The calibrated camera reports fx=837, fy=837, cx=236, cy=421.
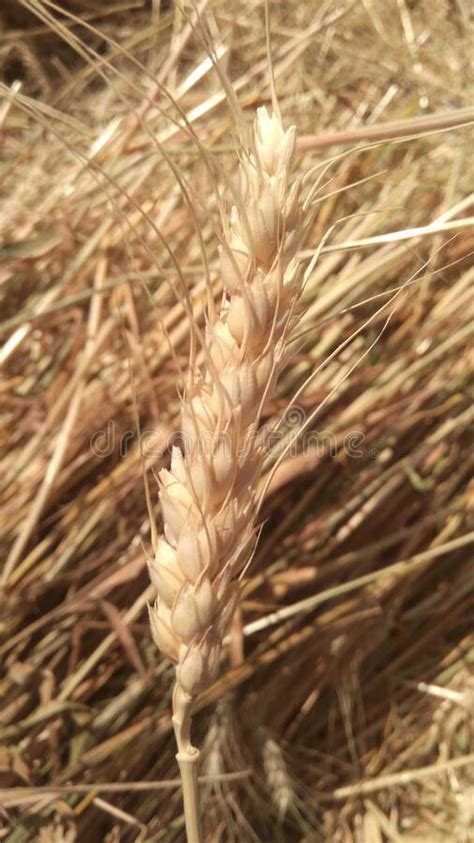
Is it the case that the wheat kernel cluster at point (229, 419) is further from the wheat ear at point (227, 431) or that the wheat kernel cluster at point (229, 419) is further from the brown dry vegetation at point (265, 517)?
the brown dry vegetation at point (265, 517)

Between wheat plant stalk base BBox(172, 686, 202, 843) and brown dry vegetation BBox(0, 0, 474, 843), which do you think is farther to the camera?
brown dry vegetation BBox(0, 0, 474, 843)

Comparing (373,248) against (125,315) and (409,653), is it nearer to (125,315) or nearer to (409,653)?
(125,315)

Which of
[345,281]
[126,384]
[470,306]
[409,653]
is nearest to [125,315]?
[126,384]

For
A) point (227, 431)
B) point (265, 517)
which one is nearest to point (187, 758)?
point (227, 431)

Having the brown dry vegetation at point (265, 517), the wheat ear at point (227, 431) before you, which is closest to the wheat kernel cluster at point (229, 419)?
the wheat ear at point (227, 431)

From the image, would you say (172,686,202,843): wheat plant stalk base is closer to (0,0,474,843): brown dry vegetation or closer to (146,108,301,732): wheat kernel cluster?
(146,108,301,732): wheat kernel cluster

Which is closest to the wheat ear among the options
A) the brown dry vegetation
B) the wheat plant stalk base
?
the wheat plant stalk base
